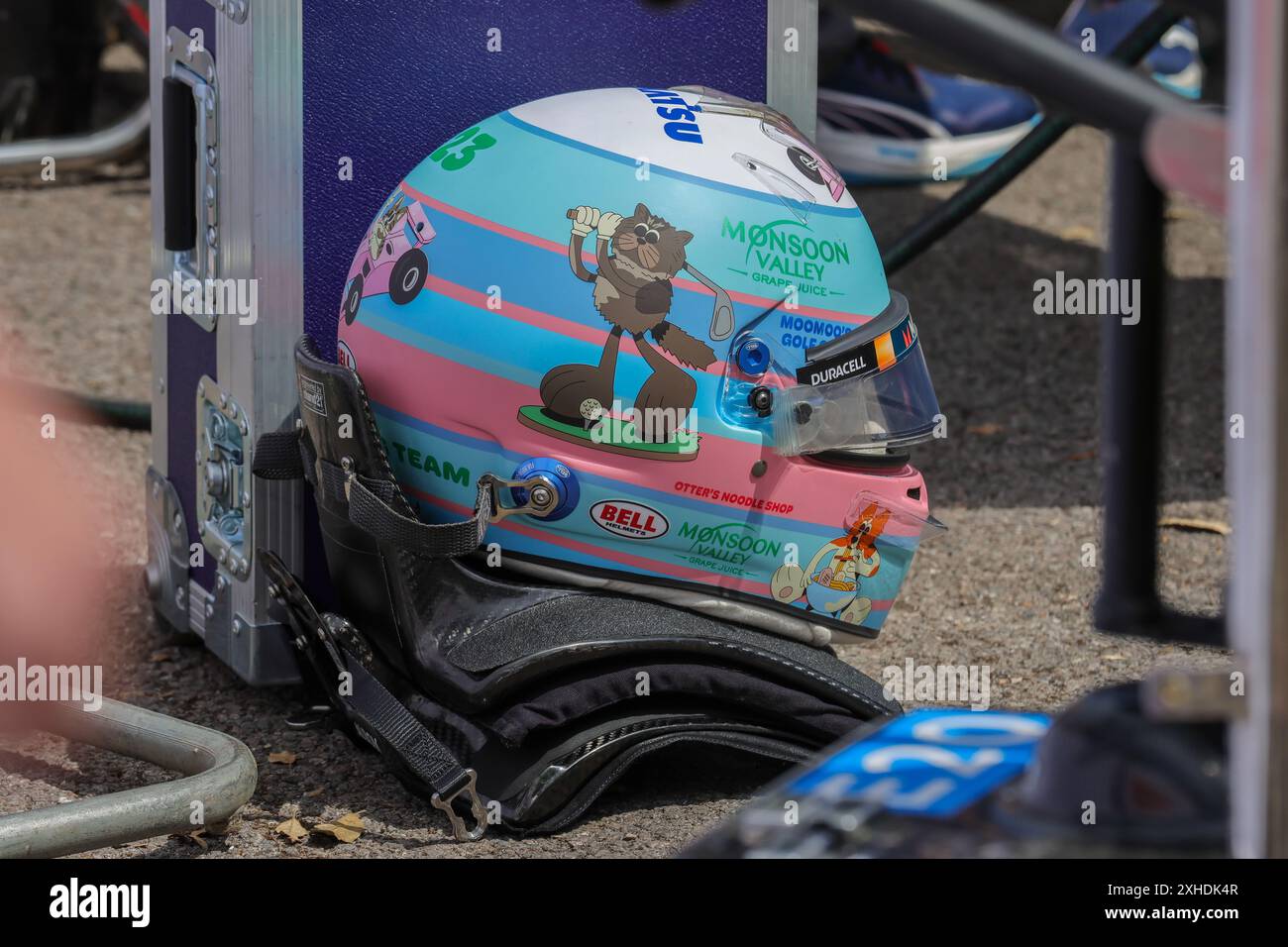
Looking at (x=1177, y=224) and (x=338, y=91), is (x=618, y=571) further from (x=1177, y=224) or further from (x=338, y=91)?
(x=1177, y=224)

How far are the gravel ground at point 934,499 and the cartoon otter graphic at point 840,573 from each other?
0.90 feet

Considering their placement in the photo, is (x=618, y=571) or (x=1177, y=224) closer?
(x=618, y=571)

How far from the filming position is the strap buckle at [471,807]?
237cm

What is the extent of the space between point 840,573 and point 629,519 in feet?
1.14

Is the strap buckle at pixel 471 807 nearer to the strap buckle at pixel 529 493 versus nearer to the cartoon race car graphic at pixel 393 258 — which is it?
the strap buckle at pixel 529 493

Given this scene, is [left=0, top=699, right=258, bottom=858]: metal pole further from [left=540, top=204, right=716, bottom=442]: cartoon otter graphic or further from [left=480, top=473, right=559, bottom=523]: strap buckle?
[left=540, top=204, right=716, bottom=442]: cartoon otter graphic

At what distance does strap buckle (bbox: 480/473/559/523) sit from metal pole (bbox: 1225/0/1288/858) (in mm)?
1513

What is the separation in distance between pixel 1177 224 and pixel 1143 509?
5.74 m

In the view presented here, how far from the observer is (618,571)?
8.21ft

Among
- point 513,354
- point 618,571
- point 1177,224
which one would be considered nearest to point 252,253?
point 513,354

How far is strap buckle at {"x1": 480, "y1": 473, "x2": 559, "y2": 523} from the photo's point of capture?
95.2 inches
